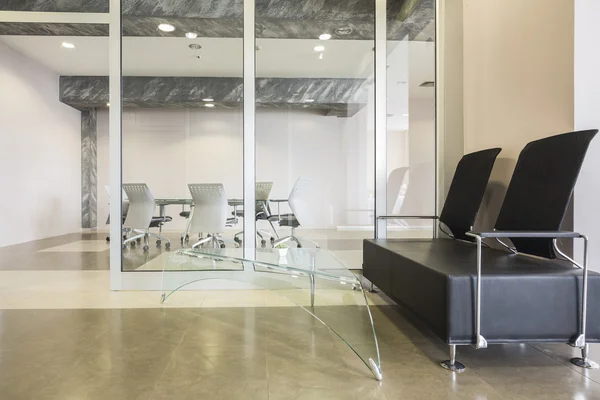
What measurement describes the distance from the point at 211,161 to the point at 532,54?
12.6 feet

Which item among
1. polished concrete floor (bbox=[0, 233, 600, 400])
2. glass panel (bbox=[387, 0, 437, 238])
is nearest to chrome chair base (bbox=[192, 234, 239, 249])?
polished concrete floor (bbox=[0, 233, 600, 400])

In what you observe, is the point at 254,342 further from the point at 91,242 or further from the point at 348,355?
the point at 91,242

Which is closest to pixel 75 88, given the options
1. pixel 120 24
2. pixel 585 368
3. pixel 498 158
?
pixel 120 24

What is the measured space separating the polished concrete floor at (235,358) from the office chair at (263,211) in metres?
0.92

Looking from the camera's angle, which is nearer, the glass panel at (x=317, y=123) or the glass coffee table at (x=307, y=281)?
the glass coffee table at (x=307, y=281)

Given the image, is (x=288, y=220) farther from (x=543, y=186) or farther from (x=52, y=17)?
(x=52, y=17)

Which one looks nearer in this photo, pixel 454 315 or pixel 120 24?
pixel 454 315

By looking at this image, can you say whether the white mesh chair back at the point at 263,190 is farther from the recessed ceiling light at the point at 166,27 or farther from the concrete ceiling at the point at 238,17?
the recessed ceiling light at the point at 166,27

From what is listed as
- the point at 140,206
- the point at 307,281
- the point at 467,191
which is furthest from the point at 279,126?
the point at 307,281

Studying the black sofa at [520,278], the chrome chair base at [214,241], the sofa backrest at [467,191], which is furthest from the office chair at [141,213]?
the sofa backrest at [467,191]

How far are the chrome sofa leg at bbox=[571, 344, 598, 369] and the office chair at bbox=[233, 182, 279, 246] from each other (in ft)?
8.64

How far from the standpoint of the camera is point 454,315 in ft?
5.56

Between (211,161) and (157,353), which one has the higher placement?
(211,161)

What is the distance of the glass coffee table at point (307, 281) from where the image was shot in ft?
6.09
